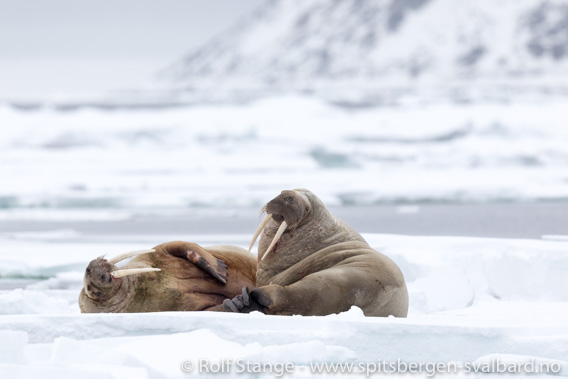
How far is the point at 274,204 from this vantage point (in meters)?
4.03

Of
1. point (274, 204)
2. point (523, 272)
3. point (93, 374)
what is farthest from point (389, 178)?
point (93, 374)

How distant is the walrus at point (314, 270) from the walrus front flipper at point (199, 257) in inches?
7.9

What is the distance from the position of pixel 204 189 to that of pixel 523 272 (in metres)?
12.6

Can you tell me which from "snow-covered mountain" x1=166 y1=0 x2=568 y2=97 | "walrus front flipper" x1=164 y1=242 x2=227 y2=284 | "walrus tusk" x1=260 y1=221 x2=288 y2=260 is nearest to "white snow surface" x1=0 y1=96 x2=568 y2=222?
"walrus front flipper" x1=164 y1=242 x2=227 y2=284

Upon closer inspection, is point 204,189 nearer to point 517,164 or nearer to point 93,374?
point 517,164

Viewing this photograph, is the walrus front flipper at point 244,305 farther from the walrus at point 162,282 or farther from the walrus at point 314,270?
the walrus at point 162,282

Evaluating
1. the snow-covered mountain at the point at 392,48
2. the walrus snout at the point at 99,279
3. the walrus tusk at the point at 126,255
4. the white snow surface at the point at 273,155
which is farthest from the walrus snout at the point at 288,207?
the snow-covered mountain at the point at 392,48

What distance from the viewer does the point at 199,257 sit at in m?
4.14

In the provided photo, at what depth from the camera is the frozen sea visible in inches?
127

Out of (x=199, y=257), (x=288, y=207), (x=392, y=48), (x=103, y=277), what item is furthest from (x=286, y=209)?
(x=392, y=48)

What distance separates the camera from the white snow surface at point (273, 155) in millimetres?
16656

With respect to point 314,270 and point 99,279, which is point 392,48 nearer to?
point 314,270

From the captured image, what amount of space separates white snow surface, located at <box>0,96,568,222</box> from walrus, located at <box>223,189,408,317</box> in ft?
33.4

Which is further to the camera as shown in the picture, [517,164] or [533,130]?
[533,130]
